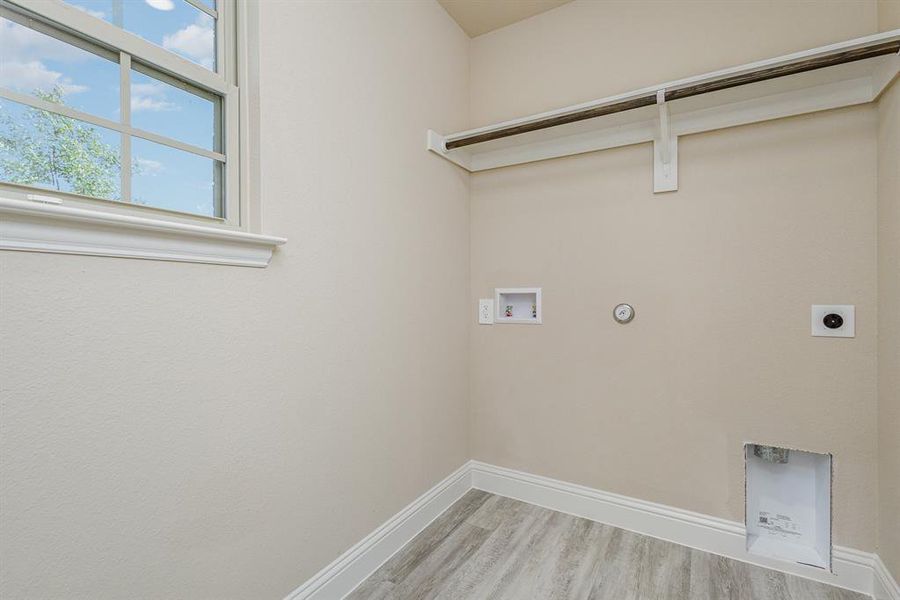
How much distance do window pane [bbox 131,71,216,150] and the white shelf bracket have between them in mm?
1726

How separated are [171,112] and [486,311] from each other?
1664 millimetres

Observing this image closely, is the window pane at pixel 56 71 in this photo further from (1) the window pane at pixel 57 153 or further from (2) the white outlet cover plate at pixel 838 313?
(2) the white outlet cover plate at pixel 838 313

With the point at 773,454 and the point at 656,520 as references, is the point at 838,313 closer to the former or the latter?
the point at 773,454

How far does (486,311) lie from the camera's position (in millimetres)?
2363

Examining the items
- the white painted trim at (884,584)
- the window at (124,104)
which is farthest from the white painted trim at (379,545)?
the white painted trim at (884,584)

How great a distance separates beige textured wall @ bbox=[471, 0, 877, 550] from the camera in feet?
5.24

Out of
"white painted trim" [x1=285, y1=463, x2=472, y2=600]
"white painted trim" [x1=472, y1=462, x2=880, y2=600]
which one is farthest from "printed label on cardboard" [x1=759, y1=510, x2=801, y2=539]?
"white painted trim" [x1=285, y1=463, x2=472, y2=600]

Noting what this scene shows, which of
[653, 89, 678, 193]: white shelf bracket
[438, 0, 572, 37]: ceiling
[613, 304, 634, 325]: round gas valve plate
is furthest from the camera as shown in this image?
[438, 0, 572, 37]: ceiling

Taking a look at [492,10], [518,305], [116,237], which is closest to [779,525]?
[518,305]

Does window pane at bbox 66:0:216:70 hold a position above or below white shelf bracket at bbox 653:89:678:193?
above

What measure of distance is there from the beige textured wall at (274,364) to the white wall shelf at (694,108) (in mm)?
414

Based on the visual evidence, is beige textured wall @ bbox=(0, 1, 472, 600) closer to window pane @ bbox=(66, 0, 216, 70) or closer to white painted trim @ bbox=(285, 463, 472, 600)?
white painted trim @ bbox=(285, 463, 472, 600)

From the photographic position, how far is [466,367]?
238 centimetres

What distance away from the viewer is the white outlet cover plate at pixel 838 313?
5.16 feet
